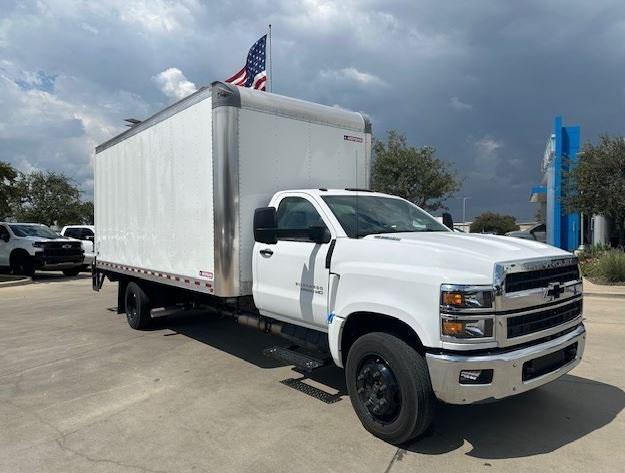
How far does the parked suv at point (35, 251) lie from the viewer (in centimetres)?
1816

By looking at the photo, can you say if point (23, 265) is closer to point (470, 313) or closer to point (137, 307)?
point (137, 307)

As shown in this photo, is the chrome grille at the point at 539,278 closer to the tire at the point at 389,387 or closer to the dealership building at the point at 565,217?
the tire at the point at 389,387

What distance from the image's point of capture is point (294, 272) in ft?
17.1

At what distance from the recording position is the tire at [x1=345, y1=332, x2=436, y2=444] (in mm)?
3846

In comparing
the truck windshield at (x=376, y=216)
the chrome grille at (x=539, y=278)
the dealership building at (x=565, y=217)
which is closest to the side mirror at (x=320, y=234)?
the truck windshield at (x=376, y=216)

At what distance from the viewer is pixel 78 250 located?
62.4 ft

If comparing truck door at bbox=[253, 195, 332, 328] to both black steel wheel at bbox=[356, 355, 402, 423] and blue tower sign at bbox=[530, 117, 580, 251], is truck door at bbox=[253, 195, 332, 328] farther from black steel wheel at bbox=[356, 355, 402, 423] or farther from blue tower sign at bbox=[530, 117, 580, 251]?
blue tower sign at bbox=[530, 117, 580, 251]

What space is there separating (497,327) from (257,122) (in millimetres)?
3634

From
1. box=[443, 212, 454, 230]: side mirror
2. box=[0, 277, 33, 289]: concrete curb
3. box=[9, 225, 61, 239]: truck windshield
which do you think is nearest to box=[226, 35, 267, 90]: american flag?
box=[443, 212, 454, 230]: side mirror

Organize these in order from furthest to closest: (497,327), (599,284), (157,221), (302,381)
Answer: (599,284)
(157,221)
(302,381)
(497,327)

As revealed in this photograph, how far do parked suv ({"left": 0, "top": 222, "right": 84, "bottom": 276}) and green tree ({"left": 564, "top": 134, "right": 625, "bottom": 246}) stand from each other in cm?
1849

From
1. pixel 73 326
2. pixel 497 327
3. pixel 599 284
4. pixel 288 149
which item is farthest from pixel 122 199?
pixel 599 284

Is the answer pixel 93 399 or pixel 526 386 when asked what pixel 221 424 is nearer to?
pixel 93 399

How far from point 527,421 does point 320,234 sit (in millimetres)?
2459
